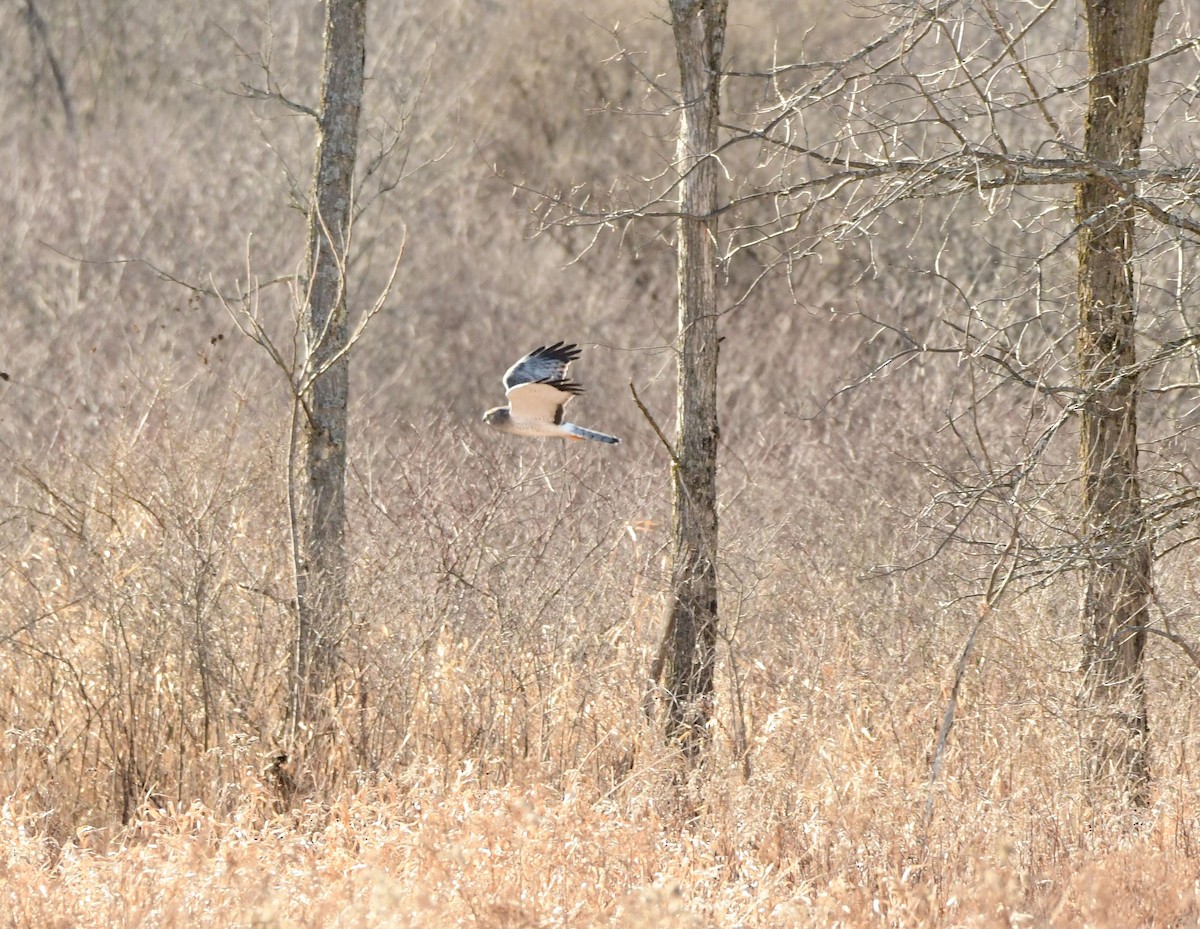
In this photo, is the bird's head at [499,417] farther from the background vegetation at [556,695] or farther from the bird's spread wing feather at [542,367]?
the background vegetation at [556,695]

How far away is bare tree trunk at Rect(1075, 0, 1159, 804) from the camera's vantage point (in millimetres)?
6727

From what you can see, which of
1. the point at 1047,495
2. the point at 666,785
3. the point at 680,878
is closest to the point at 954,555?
the point at 1047,495

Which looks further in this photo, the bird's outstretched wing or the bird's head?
the bird's head

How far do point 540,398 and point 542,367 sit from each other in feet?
0.60

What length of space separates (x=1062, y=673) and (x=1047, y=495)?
85cm

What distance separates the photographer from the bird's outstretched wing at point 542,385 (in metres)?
7.06

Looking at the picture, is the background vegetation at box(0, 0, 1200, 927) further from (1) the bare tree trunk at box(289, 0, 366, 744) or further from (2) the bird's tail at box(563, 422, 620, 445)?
(2) the bird's tail at box(563, 422, 620, 445)

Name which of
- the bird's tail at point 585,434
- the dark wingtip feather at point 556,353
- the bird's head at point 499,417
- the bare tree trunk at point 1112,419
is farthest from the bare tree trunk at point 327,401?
the bare tree trunk at point 1112,419

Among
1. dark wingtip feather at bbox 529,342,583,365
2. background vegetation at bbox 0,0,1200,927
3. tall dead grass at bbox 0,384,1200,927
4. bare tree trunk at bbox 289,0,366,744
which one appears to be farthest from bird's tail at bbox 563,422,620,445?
bare tree trunk at bbox 289,0,366,744

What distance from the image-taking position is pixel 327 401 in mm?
8219

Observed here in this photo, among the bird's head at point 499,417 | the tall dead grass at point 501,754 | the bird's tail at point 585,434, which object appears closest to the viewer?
the tall dead grass at point 501,754

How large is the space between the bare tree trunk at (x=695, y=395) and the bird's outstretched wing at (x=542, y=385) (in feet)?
1.89

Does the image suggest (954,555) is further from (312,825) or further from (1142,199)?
(312,825)

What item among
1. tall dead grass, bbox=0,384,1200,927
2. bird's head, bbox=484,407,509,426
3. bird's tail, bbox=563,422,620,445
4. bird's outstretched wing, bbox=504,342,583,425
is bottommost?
tall dead grass, bbox=0,384,1200,927
